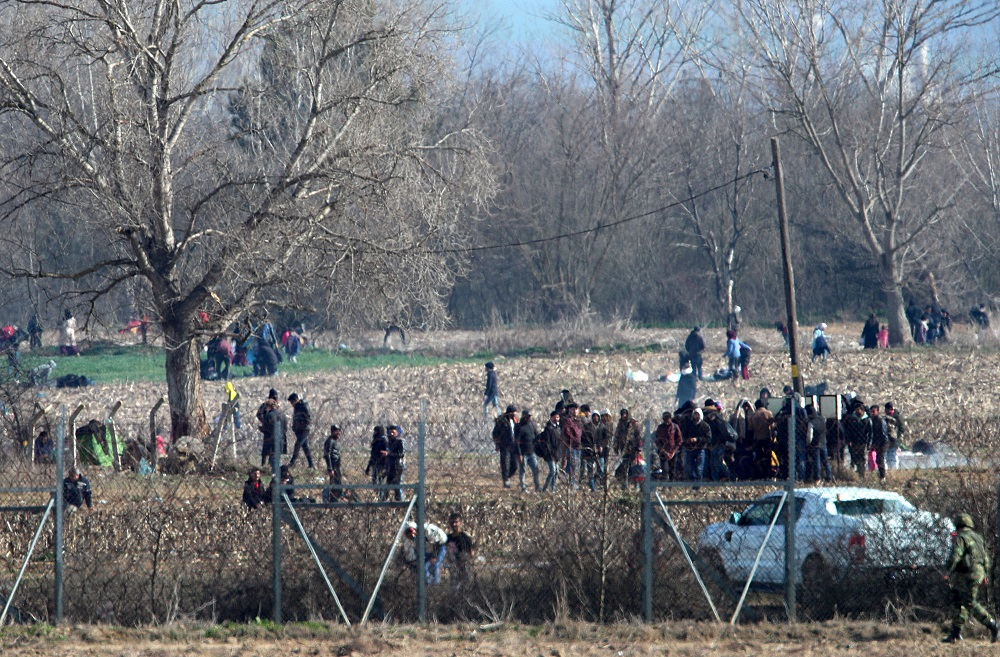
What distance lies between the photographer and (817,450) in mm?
15773

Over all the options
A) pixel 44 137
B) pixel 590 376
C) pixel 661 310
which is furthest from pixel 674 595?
pixel 661 310

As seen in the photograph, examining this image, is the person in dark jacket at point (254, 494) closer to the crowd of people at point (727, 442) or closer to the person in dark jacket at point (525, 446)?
the crowd of people at point (727, 442)

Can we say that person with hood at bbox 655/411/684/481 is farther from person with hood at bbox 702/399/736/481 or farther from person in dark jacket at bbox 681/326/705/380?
person in dark jacket at bbox 681/326/705/380

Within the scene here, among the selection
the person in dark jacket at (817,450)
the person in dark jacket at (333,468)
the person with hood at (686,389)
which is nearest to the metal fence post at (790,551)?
the person in dark jacket at (333,468)

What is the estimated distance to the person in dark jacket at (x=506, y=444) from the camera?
1630 centimetres

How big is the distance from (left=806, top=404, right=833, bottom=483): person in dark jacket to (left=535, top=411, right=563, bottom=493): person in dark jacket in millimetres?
3588

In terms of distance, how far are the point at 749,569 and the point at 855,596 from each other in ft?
3.25

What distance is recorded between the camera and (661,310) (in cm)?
5991

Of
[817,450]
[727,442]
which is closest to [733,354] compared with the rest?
[727,442]

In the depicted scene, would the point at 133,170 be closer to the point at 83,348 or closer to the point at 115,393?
the point at 115,393

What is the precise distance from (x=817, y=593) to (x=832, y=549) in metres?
0.41

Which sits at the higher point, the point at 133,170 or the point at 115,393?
the point at 133,170

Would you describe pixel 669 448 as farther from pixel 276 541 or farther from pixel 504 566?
pixel 276 541

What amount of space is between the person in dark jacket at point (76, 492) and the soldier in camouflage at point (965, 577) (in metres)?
7.88
